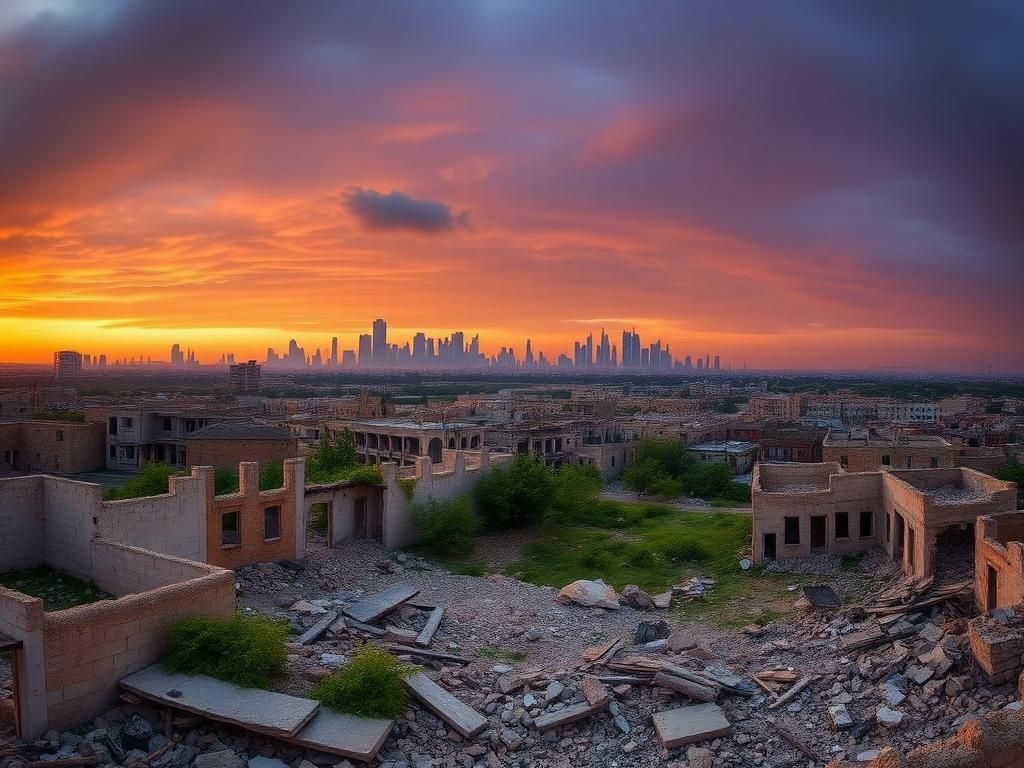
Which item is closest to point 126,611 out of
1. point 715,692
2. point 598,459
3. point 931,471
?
point 715,692

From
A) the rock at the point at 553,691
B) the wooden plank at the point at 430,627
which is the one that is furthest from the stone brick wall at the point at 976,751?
the wooden plank at the point at 430,627

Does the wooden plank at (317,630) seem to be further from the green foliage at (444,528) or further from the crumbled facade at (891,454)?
the crumbled facade at (891,454)

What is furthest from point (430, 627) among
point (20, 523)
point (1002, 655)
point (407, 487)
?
point (1002, 655)

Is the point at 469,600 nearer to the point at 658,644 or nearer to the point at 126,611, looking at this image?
the point at 658,644

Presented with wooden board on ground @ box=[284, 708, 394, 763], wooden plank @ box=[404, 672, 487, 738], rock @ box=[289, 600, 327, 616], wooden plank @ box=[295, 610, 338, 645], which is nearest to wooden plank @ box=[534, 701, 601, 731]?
wooden plank @ box=[404, 672, 487, 738]

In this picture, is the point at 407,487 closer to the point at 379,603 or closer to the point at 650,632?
the point at 379,603

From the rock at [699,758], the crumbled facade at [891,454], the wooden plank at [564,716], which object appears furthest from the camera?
the crumbled facade at [891,454]

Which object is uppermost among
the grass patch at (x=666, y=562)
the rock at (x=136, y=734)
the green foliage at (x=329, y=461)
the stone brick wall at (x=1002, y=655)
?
the green foliage at (x=329, y=461)
